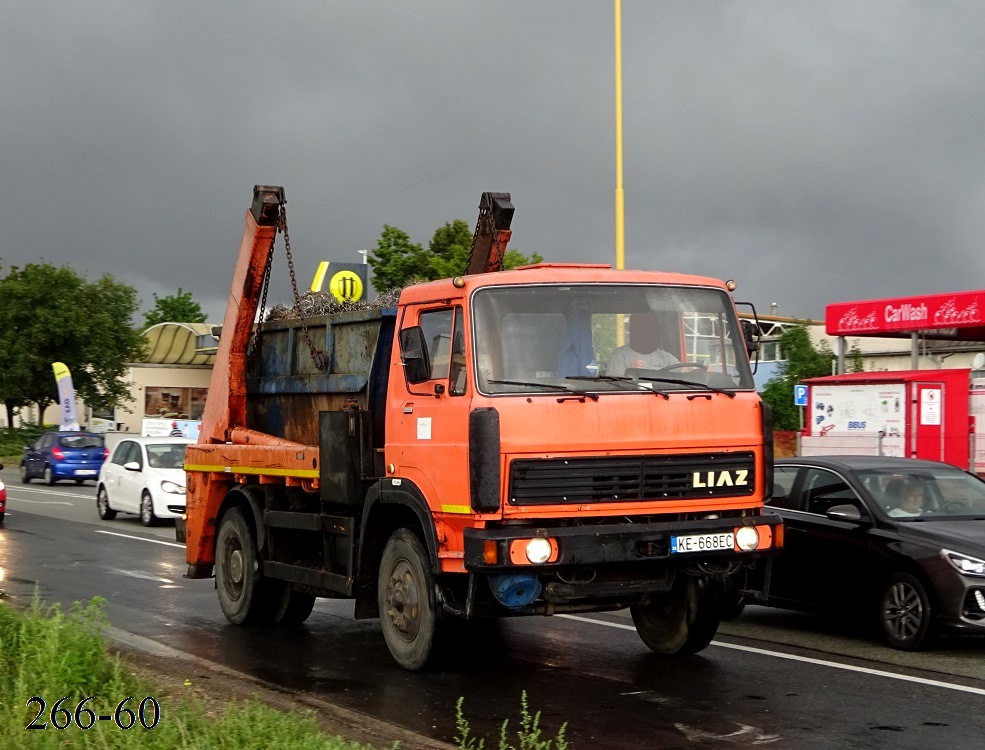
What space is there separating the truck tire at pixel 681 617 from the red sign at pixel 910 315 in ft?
45.4

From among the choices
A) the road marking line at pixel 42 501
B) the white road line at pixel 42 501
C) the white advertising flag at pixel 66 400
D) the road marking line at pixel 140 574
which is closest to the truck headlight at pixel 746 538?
the road marking line at pixel 140 574

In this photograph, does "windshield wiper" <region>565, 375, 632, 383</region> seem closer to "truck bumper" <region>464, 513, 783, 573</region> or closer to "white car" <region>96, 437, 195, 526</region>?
"truck bumper" <region>464, 513, 783, 573</region>

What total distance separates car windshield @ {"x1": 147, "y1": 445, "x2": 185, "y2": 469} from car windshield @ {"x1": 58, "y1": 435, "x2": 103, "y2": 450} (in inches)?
645

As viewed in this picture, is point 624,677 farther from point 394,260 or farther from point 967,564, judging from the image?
point 394,260

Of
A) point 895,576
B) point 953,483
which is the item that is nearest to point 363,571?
point 895,576

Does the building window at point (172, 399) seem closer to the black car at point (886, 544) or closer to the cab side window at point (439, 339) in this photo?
the black car at point (886, 544)

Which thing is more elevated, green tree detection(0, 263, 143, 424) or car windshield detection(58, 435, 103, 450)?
green tree detection(0, 263, 143, 424)

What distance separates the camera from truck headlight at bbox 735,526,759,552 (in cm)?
853

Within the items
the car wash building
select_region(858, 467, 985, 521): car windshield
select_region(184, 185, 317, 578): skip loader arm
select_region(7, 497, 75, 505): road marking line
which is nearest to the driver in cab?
→ select_region(858, 467, 985, 521): car windshield

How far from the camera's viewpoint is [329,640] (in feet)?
36.0

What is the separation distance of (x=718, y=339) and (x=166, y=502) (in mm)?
15908

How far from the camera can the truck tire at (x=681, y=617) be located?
948 cm

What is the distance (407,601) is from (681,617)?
205cm

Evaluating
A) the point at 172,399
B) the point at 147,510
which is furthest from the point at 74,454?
the point at 172,399
